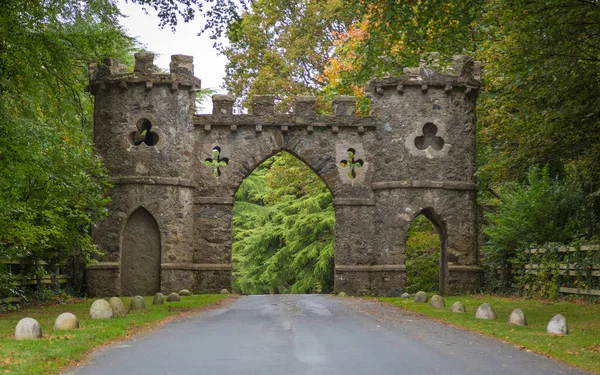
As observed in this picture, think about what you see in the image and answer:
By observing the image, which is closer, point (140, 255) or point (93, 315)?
point (93, 315)

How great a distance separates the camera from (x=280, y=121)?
25.0 meters

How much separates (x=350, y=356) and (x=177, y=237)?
49.4ft

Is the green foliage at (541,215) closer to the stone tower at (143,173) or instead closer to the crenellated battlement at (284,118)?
the crenellated battlement at (284,118)

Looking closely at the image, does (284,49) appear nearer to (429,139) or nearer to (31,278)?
(429,139)

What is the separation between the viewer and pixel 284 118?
25.0m

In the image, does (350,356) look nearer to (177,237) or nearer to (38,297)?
(38,297)

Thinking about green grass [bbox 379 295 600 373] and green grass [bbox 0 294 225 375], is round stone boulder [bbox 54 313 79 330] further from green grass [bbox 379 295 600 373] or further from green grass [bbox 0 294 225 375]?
green grass [bbox 379 295 600 373]

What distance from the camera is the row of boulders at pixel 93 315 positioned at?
11102mm

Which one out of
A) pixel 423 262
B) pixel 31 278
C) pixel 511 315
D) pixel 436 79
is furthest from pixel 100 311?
pixel 423 262

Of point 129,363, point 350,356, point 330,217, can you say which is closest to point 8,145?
point 129,363

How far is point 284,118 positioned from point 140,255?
5720mm

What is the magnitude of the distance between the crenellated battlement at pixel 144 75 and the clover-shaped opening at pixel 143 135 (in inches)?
42.7

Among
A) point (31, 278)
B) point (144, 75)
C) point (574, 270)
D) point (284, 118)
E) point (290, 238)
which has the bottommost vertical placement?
point (31, 278)

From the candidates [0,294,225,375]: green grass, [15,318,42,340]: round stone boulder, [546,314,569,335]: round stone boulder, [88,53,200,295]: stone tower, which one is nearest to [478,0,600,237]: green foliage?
[546,314,569,335]: round stone boulder
